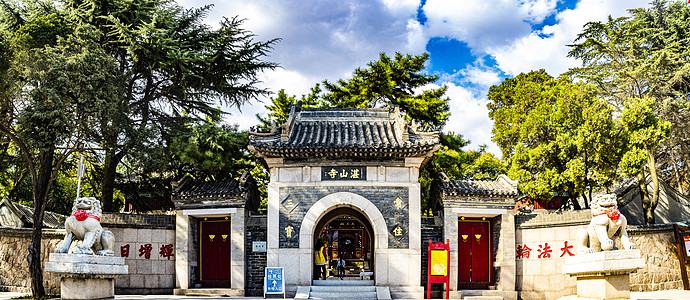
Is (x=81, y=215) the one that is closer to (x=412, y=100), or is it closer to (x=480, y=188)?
(x=480, y=188)

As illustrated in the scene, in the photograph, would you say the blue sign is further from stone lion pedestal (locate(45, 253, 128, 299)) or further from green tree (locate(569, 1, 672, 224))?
green tree (locate(569, 1, 672, 224))

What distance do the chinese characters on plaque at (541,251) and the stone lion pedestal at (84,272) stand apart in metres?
10.2

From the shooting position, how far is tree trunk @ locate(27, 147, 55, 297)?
13.5 metres

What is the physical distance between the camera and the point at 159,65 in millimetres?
16375

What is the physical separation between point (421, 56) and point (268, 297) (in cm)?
1218

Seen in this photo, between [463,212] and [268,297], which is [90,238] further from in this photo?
[463,212]

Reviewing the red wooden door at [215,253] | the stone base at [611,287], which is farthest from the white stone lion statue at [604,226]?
the red wooden door at [215,253]

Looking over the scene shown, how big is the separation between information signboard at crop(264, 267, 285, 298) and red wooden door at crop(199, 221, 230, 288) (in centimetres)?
244

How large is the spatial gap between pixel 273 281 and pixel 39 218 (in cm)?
607

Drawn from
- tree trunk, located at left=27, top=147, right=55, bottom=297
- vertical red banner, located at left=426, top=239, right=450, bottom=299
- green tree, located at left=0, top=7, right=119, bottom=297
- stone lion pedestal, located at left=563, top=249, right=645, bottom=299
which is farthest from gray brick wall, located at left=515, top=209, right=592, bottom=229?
tree trunk, located at left=27, top=147, right=55, bottom=297

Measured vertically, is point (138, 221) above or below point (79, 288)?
above

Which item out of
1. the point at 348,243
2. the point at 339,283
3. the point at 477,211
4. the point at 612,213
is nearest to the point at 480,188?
the point at 477,211

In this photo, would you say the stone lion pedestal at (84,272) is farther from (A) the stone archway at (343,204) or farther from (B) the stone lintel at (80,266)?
(A) the stone archway at (343,204)

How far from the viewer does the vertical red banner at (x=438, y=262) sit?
13.9 m
